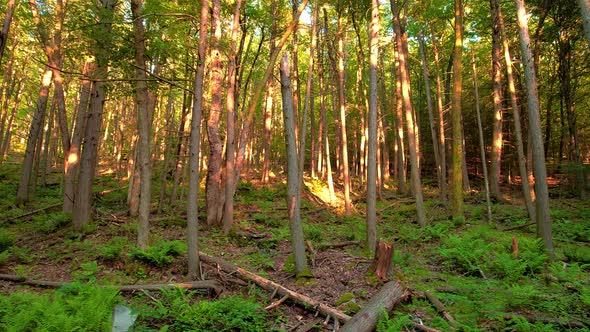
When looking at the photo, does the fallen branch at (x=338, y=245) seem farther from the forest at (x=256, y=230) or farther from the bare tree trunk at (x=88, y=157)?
the bare tree trunk at (x=88, y=157)

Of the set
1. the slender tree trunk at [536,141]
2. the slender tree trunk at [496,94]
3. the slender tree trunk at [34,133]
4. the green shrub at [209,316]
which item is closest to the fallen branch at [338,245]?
the green shrub at [209,316]

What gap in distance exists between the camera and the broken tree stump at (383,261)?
6906 mm

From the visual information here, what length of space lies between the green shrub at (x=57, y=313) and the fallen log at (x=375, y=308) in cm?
327

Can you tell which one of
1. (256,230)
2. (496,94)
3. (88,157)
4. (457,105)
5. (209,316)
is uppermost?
(496,94)

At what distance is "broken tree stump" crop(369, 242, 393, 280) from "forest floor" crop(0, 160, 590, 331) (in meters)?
0.21

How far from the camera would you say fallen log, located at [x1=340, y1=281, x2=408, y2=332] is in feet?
15.8

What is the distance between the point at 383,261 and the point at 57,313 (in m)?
5.52

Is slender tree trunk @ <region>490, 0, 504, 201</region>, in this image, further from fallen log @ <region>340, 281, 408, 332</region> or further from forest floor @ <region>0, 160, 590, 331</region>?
fallen log @ <region>340, 281, 408, 332</region>

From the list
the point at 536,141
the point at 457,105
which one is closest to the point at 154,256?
the point at 536,141

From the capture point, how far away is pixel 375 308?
5215 millimetres

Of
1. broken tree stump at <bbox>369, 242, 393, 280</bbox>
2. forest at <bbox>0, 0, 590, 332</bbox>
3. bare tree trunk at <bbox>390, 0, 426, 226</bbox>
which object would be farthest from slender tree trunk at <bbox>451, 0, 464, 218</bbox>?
broken tree stump at <bbox>369, 242, 393, 280</bbox>

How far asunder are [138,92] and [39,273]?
446 centimetres

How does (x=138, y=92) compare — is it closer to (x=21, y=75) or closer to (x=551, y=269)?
(x=551, y=269)

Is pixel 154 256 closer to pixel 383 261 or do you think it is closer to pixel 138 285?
pixel 138 285
